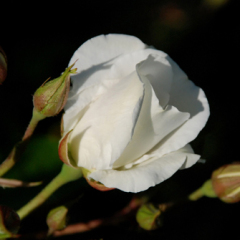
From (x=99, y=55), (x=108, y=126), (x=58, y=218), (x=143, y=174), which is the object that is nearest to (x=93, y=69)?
(x=99, y=55)

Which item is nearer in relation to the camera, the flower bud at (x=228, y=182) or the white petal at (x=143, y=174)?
the white petal at (x=143, y=174)

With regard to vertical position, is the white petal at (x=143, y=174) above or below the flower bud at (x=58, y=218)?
above

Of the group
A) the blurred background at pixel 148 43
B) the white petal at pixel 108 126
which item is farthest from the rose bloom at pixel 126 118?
the blurred background at pixel 148 43

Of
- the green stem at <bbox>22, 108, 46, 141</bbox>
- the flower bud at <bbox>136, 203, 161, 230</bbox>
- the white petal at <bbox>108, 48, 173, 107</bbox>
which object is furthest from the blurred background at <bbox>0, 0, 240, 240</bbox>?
the white petal at <bbox>108, 48, 173, 107</bbox>

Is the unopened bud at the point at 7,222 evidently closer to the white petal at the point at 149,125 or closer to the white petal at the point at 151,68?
the white petal at the point at 149,125

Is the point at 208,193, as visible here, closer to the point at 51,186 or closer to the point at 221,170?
the point at 221,170

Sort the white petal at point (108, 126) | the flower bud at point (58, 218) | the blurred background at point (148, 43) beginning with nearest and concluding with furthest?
1. the white petal at point (108, 126)
2. the flower bud at point (58, 218)
3. the blurred background at point (148, 43)
